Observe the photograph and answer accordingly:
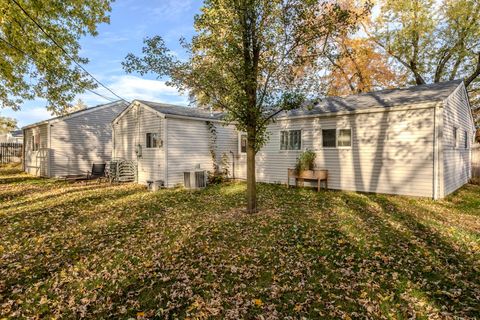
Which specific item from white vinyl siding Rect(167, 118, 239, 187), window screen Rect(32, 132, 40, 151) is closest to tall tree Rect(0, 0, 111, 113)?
window screen Rect(32, 132, 40, 151)

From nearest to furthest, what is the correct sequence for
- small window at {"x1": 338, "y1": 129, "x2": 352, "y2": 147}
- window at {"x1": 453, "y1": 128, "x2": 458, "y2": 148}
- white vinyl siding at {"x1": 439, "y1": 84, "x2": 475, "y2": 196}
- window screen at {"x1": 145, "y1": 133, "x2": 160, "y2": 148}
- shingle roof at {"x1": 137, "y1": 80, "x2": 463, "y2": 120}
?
white vinyl siding at {"x1": 439, "y1": 84, "x2": 475, "y2": 196}, shingle roof at {"x1": 137, "y1": 80, "x2": 463, "y2": 120}, window at {"x1": 453, "y1": 128, "x2": 458, "y2": 148}, small window at {"x1": 338, "y1": 129, "x2": 352, "y2": 147}, window screen at {"x1": 145, "y1": 133, "x2": 160, "y2": 148}

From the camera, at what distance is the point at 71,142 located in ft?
56.2

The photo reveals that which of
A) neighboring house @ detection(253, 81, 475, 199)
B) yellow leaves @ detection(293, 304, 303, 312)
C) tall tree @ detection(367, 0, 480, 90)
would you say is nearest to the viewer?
yellow leaves @ detection(293, 304, 303, 312)

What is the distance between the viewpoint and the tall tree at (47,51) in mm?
11352

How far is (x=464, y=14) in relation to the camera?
18.5 metres

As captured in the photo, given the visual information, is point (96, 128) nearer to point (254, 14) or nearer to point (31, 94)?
point (31, 94)

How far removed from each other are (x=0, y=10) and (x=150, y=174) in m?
8.44

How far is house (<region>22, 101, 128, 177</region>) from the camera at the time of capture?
→ 16.5 metres

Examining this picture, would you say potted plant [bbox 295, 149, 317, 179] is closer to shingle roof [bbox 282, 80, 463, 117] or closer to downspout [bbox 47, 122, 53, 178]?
shingle roof [bbox 282, 80, 463, 117]

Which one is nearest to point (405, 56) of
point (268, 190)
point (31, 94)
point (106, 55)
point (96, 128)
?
point (268, 190)

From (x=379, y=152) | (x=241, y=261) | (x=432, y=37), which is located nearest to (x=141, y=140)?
(x=241, y=261)

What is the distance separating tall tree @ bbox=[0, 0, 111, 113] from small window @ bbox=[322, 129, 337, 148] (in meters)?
12.8

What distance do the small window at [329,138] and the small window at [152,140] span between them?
25.3 feet

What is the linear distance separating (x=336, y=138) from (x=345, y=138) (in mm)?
362
